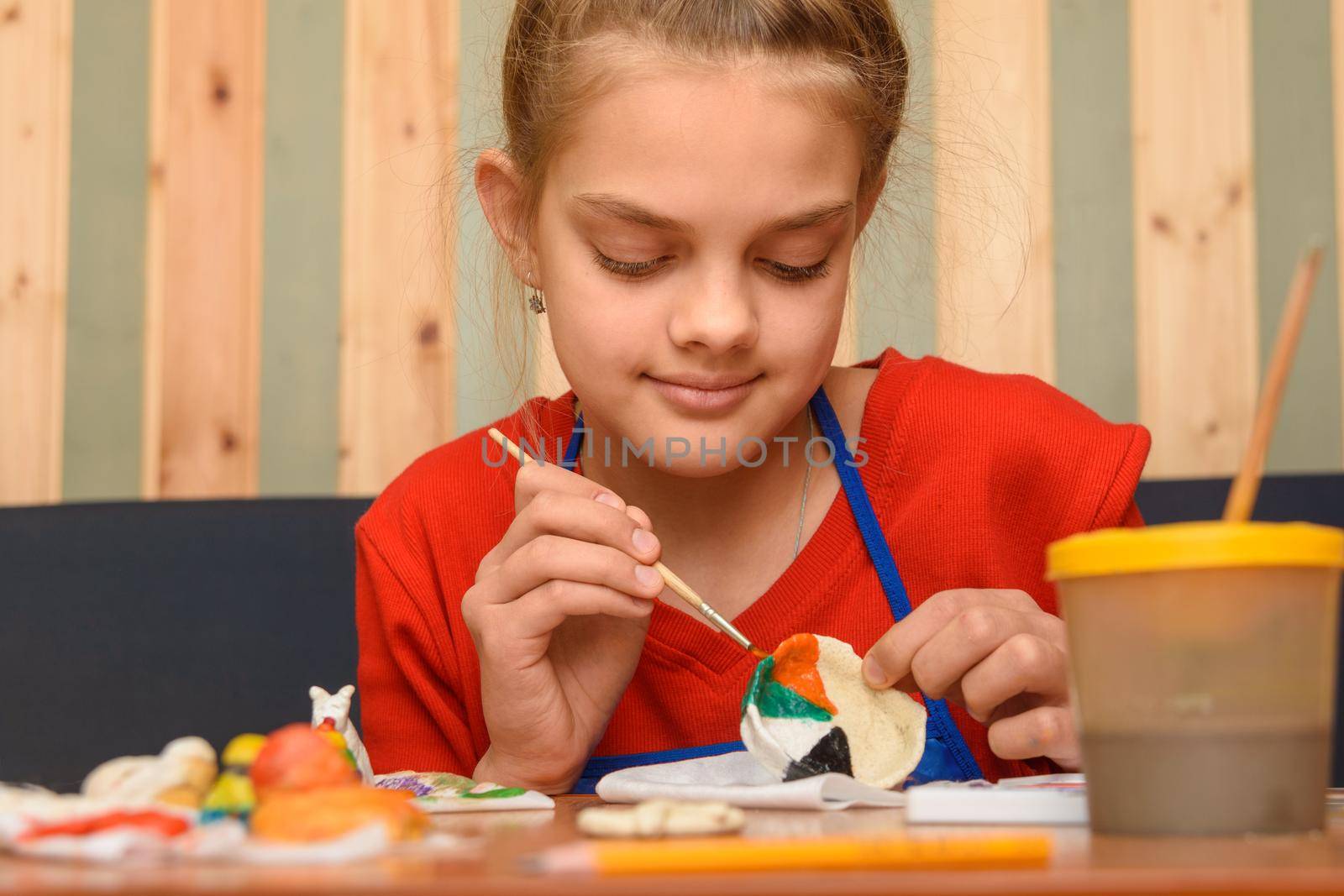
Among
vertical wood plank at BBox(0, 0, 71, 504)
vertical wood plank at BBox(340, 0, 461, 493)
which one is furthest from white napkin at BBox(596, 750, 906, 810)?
vertical wood plank at BBox(0, 0, 71, 504)

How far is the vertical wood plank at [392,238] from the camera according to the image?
6.83ft

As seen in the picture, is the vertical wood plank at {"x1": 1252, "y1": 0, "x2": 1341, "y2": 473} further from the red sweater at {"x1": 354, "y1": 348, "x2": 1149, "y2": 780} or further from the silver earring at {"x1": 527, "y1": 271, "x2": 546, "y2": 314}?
the silver earring at {"x1": 527, "y1": 271, "x2": 546, "y2": 314}

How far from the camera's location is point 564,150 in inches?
42.8

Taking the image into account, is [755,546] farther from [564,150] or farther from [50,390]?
[50,390]

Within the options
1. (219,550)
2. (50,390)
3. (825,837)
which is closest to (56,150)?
(50,390)

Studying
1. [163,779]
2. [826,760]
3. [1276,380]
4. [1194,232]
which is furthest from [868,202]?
[1194,232]

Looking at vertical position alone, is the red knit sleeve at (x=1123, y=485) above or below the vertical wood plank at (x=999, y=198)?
below

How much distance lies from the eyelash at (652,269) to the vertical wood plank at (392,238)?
3.52 feet

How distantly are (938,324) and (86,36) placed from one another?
1.37 metres

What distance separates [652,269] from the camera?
1012mm

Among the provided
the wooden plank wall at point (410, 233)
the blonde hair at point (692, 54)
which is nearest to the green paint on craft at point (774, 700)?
the blonde hair at point (692, 54)

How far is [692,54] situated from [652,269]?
17cm

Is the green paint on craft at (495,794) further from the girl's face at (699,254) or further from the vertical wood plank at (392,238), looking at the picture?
the vertical wood plank at (392,238)

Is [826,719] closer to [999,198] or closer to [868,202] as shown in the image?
[868,202]
